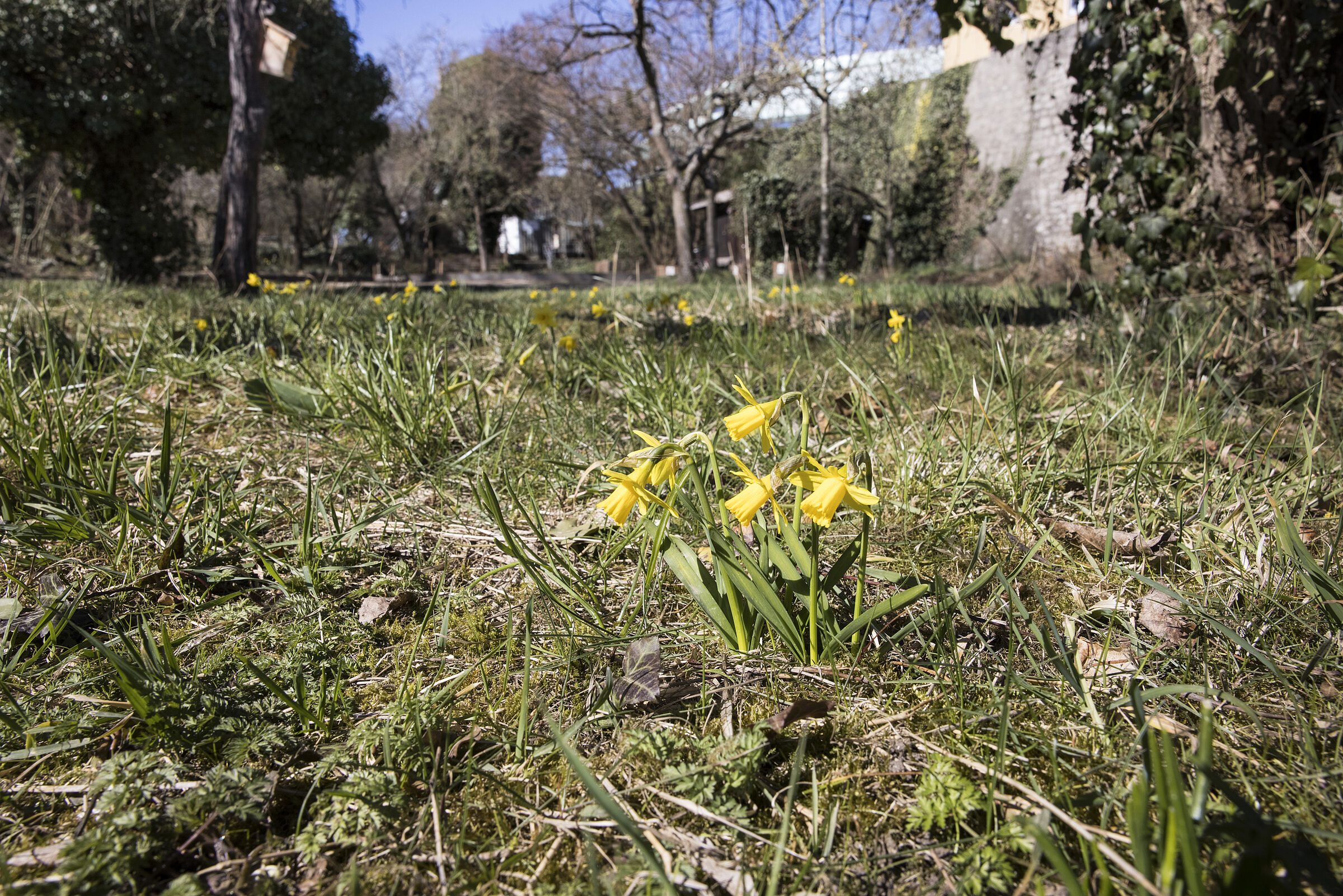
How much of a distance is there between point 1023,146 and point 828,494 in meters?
16.9

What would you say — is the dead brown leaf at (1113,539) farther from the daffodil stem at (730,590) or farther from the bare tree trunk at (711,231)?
the bare tree trunk at (711,231)

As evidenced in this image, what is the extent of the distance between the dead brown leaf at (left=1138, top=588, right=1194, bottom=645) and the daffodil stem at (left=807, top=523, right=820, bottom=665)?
0.56 meters

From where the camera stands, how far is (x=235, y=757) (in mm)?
822

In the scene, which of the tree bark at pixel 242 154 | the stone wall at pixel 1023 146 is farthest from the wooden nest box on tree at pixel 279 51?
the stone wall at pixel 1023 146

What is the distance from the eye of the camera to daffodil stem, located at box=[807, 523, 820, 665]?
2.94 ft

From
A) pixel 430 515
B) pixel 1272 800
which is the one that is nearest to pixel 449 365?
pixel 430 515

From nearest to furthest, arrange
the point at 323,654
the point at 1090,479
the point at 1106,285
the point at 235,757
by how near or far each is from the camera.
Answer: the point at 235,757 → the point at 323,654 → the point at 1090,479 → the point at 1106,285

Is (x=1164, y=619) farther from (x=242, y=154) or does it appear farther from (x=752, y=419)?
(x=242, y=154)

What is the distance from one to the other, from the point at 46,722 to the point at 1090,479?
1901mm

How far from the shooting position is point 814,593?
0.92m

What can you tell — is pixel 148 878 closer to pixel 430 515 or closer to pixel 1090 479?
pixel 430 515

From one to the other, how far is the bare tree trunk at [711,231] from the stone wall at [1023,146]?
6.99 m

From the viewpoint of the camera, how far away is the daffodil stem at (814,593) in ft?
2.94

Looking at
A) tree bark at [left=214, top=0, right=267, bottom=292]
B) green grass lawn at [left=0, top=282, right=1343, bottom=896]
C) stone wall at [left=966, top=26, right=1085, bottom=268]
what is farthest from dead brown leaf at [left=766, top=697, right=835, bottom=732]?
stone wall at [left=966, top=26, right=1085, bottom=268]
